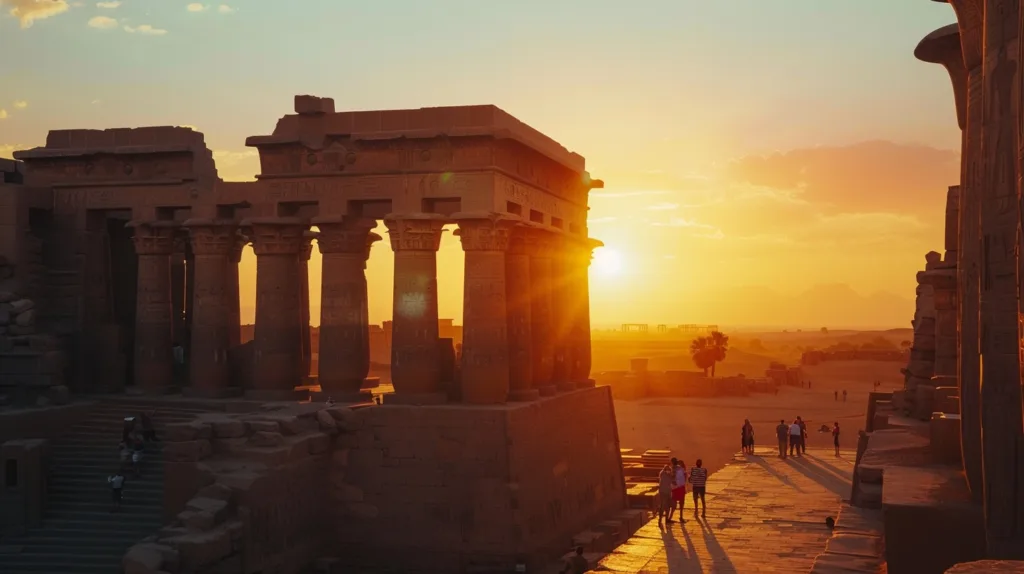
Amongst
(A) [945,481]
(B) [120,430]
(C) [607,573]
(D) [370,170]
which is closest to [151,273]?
(B) [120,430]

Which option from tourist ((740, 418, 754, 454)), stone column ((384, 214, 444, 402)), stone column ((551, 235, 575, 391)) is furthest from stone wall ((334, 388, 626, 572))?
tourist ((740, 418, 754, 454))

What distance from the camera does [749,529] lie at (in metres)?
18.7

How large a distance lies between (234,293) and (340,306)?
12.2 feet

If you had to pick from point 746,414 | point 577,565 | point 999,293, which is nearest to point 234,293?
point 577,565

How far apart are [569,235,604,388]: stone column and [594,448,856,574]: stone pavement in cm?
410

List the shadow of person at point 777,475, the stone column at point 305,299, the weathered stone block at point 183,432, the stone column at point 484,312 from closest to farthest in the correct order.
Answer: the weathered stone block at point 183,432, the stone column at point 484,312, the shadow of person at point 777,475, the stone column at point 305,299

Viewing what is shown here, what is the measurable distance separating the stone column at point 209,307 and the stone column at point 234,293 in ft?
1.23

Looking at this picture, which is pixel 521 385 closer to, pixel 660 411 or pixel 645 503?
pixel 645 503

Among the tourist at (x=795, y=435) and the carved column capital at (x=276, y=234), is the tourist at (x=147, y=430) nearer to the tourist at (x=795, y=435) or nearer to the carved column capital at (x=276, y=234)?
the carved column capital at (x=276, y=234)

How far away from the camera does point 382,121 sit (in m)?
20.3

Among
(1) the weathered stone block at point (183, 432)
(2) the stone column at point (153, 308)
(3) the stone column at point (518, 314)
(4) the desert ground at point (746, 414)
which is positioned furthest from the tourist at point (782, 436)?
(1) the weathered stone block at point (183, 432)

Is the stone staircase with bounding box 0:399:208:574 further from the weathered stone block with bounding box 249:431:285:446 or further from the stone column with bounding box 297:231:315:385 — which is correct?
the stone column with bounding box 297:231:315:385

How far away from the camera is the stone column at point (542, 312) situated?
2294cm

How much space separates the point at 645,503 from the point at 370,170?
1180 cm
